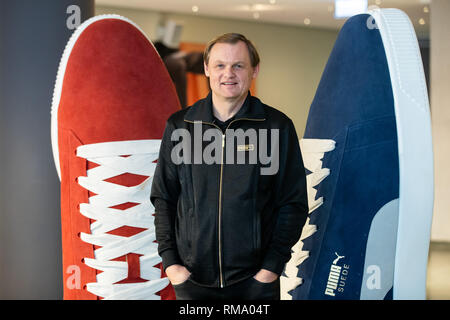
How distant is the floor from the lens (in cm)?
241

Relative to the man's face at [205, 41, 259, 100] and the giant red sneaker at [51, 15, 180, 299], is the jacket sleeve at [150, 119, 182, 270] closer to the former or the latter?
the man's face at [205, 41, 259, 100]

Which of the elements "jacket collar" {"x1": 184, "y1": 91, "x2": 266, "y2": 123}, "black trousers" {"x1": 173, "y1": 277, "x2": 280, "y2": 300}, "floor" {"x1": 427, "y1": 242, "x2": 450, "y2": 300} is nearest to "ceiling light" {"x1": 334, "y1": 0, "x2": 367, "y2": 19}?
"floor" {"x1": 427, "y1": 242, "x2": 450, "y2": 300}

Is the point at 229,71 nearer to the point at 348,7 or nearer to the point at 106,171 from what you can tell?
the point at 106,171

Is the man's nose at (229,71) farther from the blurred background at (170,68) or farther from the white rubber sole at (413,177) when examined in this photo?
the blurred background at (170,68)

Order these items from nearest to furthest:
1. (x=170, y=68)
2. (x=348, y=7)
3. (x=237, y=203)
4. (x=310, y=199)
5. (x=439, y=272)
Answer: (x=237, y=203), (x=310, y=199), (x=439, y=272), (x=348, y=7), (x=170, y=68)

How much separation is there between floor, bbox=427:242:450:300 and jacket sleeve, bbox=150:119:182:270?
1.54 metres

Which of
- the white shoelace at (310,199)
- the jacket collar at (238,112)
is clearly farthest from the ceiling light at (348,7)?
the jacket collar at (238,112)

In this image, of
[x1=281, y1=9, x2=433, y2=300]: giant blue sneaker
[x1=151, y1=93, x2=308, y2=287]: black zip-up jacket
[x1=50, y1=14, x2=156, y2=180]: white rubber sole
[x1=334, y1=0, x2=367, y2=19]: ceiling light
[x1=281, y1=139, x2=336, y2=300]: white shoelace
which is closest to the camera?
[x1=151, y1=93, x2=308, y2=287]: black zip-up jacket

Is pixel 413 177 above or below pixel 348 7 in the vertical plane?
below

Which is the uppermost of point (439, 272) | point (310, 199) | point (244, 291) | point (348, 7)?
point (348, 7)

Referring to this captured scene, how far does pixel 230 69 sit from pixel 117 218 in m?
0.49

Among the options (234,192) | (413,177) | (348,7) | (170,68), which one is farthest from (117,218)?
(170,68)

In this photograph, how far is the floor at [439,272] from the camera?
241cm

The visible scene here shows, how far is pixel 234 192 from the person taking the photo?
0.97m
